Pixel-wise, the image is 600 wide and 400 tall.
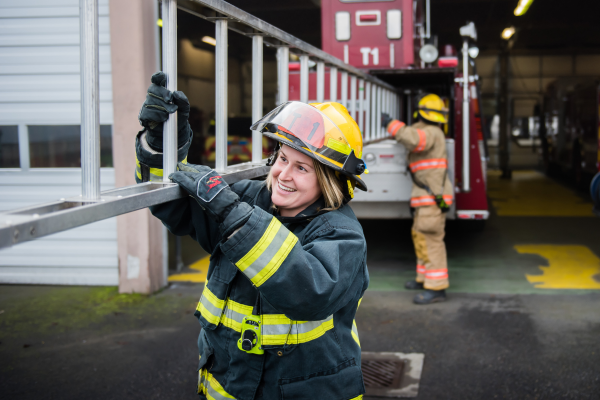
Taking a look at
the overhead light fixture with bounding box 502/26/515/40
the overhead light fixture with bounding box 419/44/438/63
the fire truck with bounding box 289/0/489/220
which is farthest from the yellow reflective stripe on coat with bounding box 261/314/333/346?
the overhead light fixture with bounding box 502/26/515/40

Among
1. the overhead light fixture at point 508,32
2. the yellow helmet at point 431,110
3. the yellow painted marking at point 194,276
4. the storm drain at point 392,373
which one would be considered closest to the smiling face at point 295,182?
the storm drain at point 392,373

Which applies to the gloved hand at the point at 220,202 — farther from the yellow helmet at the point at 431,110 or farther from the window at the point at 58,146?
the window at the point at 58,146

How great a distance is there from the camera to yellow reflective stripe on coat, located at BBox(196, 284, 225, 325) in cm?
174

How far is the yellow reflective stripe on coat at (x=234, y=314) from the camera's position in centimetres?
170

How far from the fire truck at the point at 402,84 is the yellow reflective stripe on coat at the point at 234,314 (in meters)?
2.86

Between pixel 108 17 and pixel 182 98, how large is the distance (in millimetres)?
4017

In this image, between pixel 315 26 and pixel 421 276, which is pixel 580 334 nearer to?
pixel 421 276

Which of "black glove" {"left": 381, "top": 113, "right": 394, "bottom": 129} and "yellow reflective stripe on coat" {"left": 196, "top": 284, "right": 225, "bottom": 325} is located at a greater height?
"black glove" {"left": 381, "top": 113, "right": 394, "bottom": 129}

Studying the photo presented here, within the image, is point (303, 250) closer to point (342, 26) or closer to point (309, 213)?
point (309, 213)

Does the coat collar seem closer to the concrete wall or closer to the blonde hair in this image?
the blonde hair

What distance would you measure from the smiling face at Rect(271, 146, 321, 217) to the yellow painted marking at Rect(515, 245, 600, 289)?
14.3ft

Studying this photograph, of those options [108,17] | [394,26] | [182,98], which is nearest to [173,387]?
[182,98]

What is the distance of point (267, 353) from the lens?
5.63ft

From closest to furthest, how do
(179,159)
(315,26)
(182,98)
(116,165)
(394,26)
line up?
1. (182,98)
2. (179,159)
3. (116,165)
4. (394,26)
5. (315,26)
